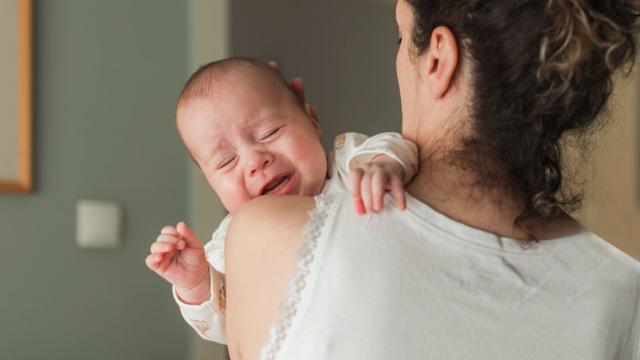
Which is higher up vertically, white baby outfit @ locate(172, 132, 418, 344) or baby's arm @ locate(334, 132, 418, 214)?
baby's arm @ locate(334, 132, 418, 214)

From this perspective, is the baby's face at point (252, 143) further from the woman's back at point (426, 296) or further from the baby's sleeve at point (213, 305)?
the woman's back at point (426, 296)

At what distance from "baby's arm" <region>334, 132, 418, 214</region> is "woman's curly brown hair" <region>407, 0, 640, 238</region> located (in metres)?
0.07

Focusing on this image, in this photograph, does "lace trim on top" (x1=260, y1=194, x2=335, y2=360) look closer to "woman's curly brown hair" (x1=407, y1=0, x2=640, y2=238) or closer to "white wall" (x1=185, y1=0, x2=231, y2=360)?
"woman's curly brown hair" (x1=407, y1=0, x2=640, y2=238)

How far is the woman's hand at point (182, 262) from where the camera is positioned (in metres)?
1.33

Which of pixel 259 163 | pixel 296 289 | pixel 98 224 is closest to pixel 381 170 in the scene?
pixel 296 289

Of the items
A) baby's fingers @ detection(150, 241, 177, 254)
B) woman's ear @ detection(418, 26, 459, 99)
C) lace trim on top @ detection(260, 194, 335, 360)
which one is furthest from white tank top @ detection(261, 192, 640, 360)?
baby's fingers @ detection(150, 241, 177, 254)

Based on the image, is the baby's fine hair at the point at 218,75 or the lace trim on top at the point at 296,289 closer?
the lace trim on top at the point at 296,289

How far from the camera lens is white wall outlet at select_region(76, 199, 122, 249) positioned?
2.32 meters

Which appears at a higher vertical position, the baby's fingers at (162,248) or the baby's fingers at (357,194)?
the baby's fingers at (357,194)

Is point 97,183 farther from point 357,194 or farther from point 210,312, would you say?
point 357,194

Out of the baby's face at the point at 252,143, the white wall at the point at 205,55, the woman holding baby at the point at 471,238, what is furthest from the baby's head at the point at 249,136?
the white wall at the point at 205,55

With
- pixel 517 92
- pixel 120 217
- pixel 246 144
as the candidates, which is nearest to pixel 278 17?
pixel 120 217

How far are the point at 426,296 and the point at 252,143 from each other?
0.61 meters

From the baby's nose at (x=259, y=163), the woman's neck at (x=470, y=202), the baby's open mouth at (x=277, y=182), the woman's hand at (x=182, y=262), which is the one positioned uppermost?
the woman's neck at (x=470, y=202)
